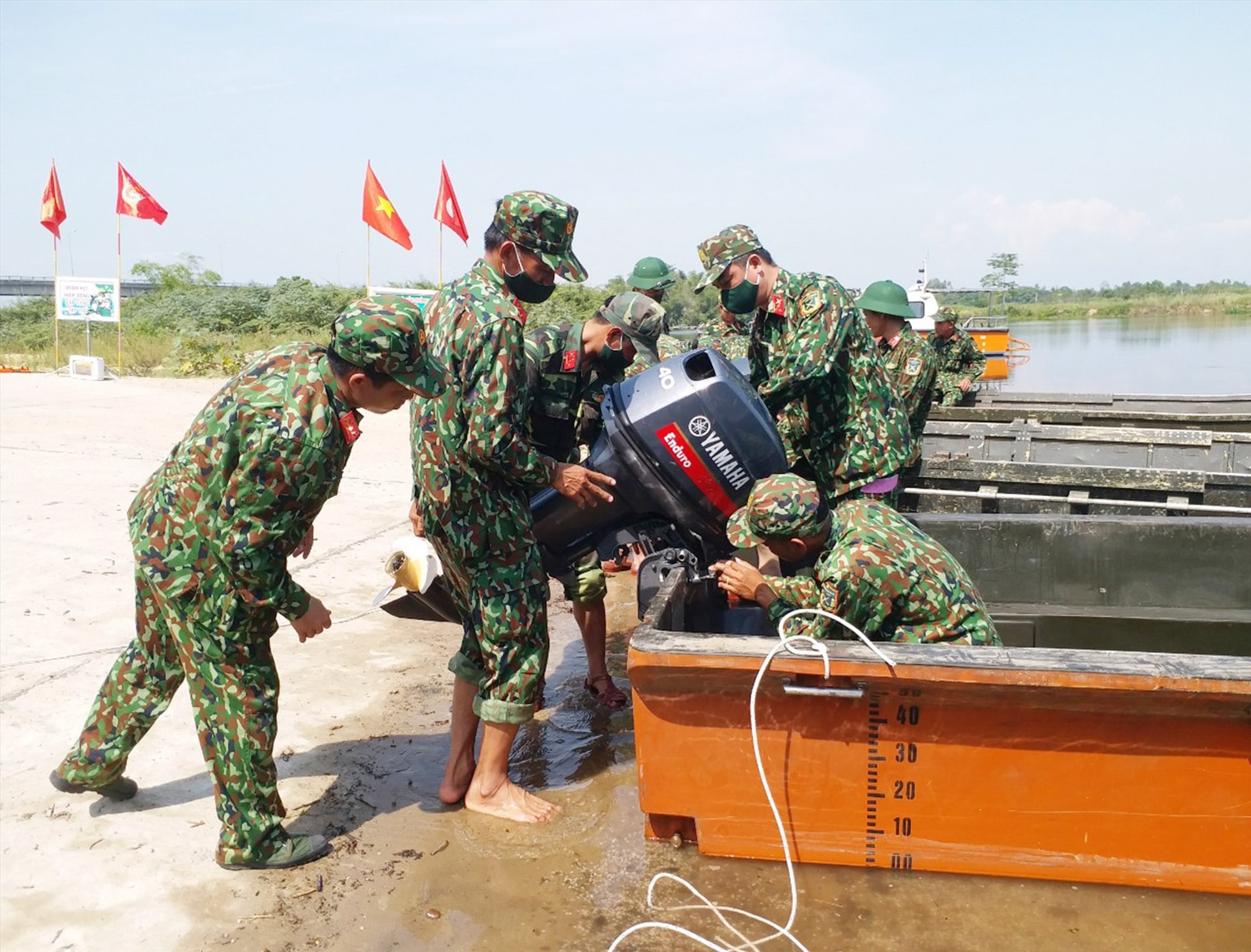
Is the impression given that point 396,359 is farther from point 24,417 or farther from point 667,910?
point 24,417

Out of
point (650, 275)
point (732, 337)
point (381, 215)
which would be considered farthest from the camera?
point (381, 215)

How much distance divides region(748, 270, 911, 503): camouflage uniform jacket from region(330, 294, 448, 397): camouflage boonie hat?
1.55 metres

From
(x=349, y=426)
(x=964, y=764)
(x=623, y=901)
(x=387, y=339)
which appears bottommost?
(x=623, y=901)

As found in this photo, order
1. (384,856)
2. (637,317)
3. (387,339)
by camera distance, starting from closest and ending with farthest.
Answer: (387,339) → (384,856) → (637,317)

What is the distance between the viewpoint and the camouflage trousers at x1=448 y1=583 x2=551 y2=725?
3.19 meters

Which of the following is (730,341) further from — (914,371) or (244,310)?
(244,310)

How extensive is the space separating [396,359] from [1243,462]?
21.9 ft

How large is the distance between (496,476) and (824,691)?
1.22m

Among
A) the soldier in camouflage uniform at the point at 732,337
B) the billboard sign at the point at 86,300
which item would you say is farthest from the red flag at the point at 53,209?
the soldier in camouflage uniform at the point at 732,337

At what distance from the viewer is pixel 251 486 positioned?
2643mm

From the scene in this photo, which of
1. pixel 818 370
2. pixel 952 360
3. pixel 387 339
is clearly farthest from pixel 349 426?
pixel 952 360

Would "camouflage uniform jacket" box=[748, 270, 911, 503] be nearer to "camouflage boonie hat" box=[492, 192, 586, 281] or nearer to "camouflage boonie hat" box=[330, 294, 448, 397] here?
"camouflage boonie hat" box=[492, 192, 586, 281]

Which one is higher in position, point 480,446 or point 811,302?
point 811,302

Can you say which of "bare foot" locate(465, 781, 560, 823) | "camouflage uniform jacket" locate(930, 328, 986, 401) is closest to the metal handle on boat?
"bare foot" locate(465, 781, 560, 823)
